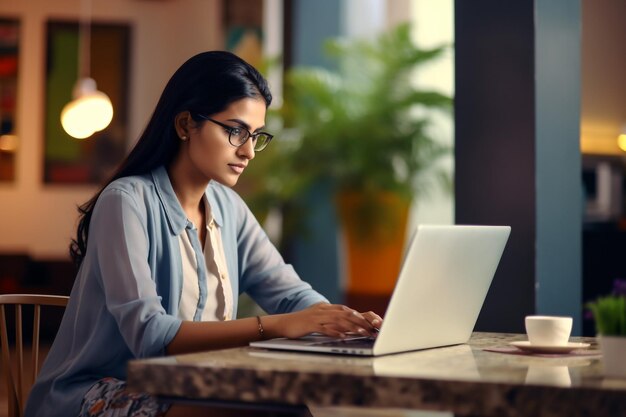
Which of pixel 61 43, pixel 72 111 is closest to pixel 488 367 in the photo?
pixel 72 111

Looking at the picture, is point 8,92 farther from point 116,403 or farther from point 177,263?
point 116,403

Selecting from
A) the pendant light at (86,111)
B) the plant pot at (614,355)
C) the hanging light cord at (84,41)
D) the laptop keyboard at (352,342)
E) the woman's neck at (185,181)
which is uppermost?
the hanging light cord at (84,41)

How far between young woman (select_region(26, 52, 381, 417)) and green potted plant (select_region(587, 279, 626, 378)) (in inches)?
18.7

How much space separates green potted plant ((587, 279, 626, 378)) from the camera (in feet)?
4.29

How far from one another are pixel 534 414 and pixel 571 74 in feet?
6.90

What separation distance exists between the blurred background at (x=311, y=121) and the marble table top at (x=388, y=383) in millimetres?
3031

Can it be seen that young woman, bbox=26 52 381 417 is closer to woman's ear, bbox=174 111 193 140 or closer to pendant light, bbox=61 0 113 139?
woman's ear, bbox=174 111 193 140

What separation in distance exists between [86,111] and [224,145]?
6.27 metres

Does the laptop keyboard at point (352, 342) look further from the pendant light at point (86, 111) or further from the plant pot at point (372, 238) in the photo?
the pendant light at point (86, 111)

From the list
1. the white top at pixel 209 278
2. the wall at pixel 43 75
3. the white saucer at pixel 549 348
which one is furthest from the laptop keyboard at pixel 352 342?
the wall at pixel 43 75

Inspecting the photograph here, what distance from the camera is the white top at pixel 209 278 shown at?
2096 mm

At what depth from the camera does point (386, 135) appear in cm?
795

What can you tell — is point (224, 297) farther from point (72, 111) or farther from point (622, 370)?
point (72, 111)

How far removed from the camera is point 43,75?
938 centimetres
